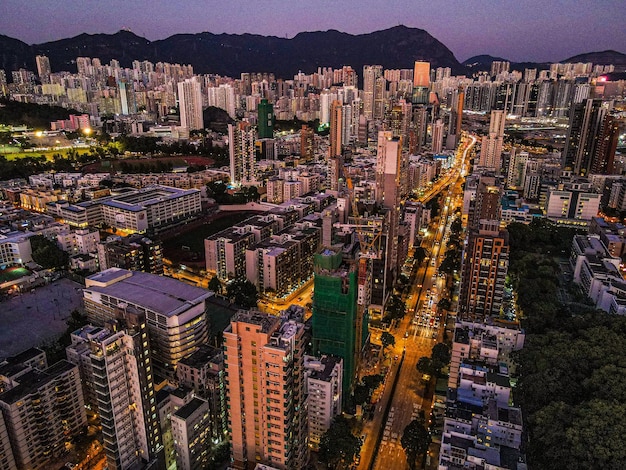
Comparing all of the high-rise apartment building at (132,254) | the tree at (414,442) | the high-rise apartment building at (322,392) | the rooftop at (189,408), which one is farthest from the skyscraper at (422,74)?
the rooftop at (189,408)

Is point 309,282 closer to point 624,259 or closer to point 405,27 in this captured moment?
point 624,259

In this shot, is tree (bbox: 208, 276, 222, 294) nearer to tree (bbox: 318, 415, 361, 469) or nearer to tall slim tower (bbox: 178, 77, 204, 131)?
tree (bbox: 318, 415, 361, 469)

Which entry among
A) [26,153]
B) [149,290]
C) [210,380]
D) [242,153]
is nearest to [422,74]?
[242,153]

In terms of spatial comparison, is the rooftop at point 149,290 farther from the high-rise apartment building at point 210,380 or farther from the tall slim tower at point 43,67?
the tall slim tower at point 43,67

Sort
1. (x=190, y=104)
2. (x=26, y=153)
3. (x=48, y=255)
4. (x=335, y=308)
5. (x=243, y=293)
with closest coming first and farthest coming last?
(x=335, y=308) < (x=243, y=293) < (x=48, y=255) < (x=26, y=153) < (x=190, y=104)

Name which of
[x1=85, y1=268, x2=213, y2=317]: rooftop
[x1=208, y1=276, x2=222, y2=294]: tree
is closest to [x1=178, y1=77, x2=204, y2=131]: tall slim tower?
[x1=208, y1=276, x2=222, y2=294]: tree

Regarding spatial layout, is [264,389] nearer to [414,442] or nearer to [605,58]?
[414,442]
